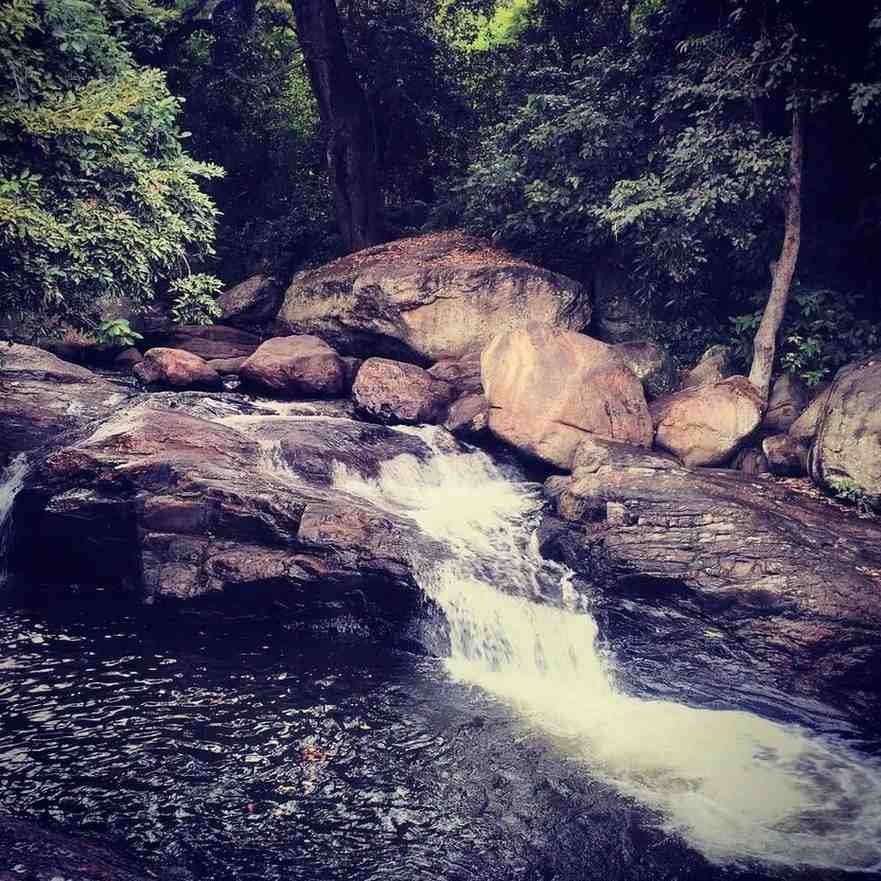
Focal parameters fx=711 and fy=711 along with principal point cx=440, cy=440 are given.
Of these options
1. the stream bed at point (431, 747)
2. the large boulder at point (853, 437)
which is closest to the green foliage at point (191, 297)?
the stream bed at point (431, 747)

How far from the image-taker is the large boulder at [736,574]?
7.93 m

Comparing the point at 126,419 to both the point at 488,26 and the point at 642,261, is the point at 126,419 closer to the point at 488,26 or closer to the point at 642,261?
the point at 642,261

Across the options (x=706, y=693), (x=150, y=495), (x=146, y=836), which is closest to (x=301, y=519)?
(x=150, y=495)

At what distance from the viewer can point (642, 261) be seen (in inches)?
562

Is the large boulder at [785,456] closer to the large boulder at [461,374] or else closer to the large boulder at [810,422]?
the large boulder at [810,422]

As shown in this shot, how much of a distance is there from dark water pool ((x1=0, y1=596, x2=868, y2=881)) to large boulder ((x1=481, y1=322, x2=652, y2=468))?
197 inches

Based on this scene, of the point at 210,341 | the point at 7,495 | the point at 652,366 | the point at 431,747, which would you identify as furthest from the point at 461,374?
the point at 431,747

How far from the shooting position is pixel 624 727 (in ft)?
24.3

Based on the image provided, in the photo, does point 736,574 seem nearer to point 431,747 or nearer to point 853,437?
point 853,437

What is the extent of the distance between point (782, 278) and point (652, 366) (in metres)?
2.74

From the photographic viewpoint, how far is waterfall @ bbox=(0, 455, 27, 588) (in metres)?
9.91

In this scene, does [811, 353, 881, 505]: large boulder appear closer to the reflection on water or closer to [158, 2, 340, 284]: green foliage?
the reflection on water

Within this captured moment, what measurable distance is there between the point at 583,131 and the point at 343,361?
22.1 ft

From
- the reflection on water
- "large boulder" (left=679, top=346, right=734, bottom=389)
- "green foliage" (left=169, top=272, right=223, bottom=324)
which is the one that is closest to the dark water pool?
the reflection on water
